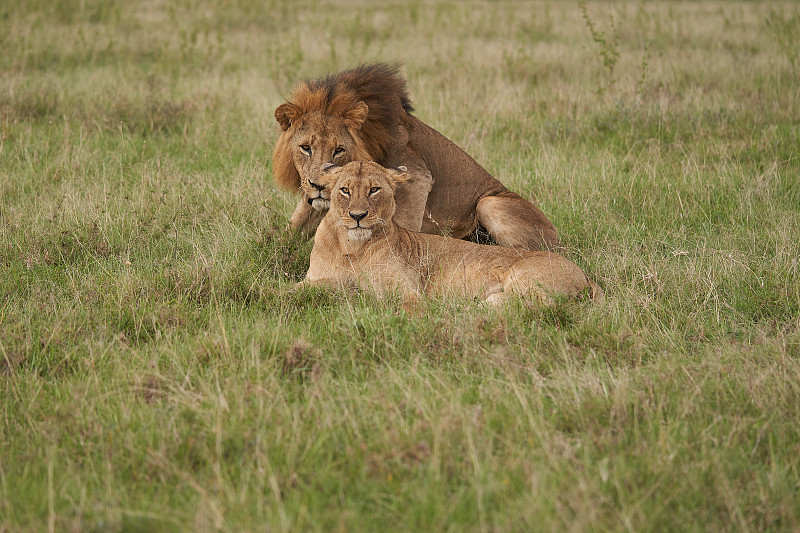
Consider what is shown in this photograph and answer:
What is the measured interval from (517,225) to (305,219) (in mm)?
1601

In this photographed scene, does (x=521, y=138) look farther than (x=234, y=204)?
Yes

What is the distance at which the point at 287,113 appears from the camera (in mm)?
5801

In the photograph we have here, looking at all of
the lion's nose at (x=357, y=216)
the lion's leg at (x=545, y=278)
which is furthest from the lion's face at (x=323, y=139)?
the lion's leg at (x=545, y=278)

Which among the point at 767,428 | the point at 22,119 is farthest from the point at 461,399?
the point at 22,119

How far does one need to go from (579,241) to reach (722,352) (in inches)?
89.3

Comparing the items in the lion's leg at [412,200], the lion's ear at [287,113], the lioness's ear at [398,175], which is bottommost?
the lion's leg at [412,200]

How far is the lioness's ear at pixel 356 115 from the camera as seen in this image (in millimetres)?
5695

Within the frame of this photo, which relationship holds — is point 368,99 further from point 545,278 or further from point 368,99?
point 545,278

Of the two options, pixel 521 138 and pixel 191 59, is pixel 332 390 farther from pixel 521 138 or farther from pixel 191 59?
pixel 191 59

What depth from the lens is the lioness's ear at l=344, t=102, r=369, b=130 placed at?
5695mm

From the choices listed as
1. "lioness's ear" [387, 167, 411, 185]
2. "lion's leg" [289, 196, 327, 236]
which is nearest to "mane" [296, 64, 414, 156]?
"lioness's ear" [387, 167, 411, 185]

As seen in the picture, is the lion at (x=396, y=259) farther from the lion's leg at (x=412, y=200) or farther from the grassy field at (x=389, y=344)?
the lion's leg at (x=412, y=200)

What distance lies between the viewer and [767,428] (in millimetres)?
3322

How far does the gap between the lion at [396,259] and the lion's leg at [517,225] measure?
0.51 metres
